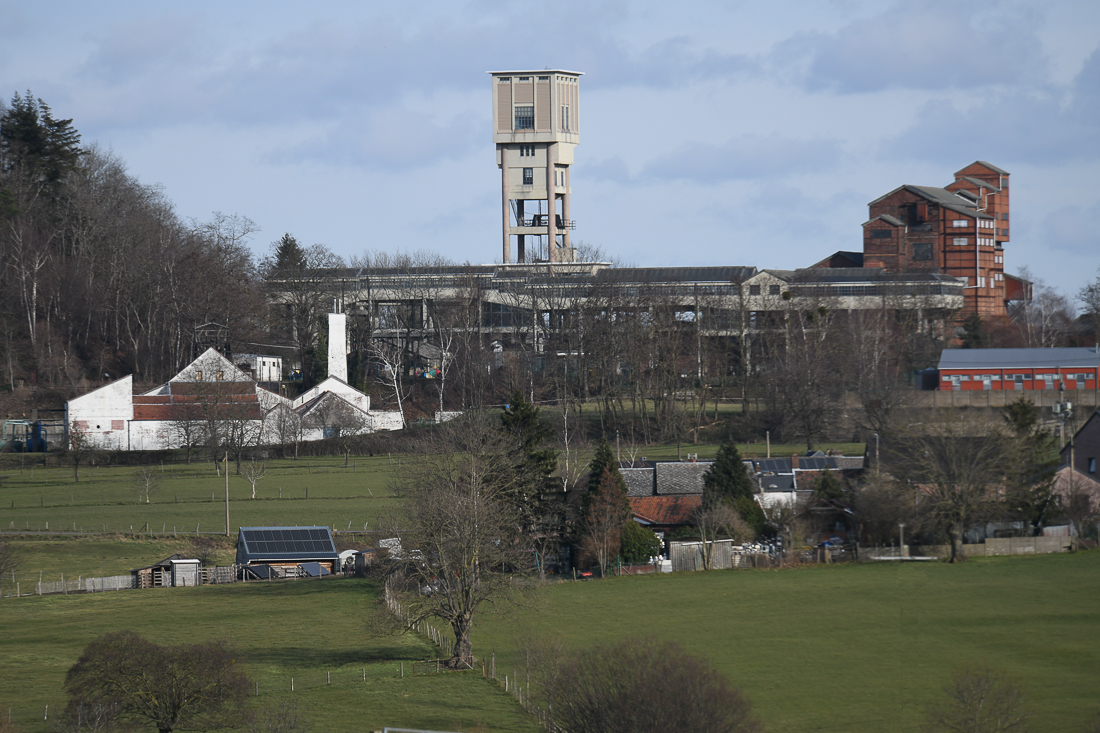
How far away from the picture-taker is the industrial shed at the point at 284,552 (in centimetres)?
4425

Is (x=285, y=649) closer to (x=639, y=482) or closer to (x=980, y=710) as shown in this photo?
(x=980, y=710)

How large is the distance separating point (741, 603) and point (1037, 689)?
11423 millimetres

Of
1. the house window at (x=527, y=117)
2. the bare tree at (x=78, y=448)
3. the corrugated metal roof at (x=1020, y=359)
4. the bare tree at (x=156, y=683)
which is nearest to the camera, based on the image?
the bare tree at (x=156, y=683)

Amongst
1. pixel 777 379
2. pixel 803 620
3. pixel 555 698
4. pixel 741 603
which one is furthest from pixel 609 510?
pixel 777 379

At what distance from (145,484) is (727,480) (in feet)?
95.8

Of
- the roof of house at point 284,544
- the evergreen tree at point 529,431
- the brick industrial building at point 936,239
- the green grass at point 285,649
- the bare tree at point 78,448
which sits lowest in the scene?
the green grass at point 285,649

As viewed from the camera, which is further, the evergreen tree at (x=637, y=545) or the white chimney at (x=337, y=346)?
the white chimney at (x=337, y=346)

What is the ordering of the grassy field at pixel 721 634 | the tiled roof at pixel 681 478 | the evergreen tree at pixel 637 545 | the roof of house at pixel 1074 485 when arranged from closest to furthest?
the grassy field at pixel 721 634
the evergreen tree at pixel 637 545
the roof of house at pixel 1074 485
the tiled roof at pixel 681 478

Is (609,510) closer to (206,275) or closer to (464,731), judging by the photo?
(464,731)

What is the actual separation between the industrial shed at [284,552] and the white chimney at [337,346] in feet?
117

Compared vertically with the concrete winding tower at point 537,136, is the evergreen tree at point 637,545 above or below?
below

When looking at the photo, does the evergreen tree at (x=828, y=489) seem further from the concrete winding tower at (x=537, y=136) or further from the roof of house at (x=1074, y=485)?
the concrete winding tower at (x=537, y=136)

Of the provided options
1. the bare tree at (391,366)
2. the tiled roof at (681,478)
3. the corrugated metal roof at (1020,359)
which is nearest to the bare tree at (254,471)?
the bare tree at (391,366)

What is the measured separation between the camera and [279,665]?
29625mm
